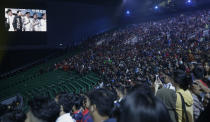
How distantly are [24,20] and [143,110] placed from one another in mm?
24535

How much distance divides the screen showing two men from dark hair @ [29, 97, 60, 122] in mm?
22840

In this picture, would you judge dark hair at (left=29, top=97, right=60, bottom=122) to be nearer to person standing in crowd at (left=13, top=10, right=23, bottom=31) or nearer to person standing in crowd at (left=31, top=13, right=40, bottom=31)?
person standing in crowd at (left=13, top=10, right=23, bottom=31)

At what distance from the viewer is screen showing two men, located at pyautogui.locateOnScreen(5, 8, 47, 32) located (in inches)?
895

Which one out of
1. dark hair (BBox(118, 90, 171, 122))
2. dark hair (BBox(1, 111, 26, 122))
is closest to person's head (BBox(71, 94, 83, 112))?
dark hair (BBox(1, 111, 26, 122))

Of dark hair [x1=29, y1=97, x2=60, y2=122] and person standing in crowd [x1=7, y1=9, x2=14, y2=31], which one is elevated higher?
person standing in crowd [x1=7, y1=9, x2=14, y2=31]

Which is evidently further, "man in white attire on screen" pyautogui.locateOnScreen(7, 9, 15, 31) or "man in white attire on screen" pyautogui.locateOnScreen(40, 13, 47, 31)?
"man in white attire on screen" pyautogui.locateOnScreen(40, 13, 47, 31)

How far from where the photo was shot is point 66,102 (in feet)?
10.3

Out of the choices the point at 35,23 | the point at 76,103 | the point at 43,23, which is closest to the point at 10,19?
the point at 35,23

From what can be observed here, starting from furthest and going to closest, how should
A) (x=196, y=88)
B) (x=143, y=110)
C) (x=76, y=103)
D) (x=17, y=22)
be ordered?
(x=17, y=22) < (x=76, y=103) < (x=196, y=88) < (x=143, y=110)

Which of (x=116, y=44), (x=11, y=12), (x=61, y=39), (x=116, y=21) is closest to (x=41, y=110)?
(x=116, y=44)

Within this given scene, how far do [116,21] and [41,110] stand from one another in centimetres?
3256

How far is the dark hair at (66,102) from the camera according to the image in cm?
309

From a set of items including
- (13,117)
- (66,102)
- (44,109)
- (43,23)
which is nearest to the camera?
(44,109)

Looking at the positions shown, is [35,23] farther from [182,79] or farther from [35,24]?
[182,79]
